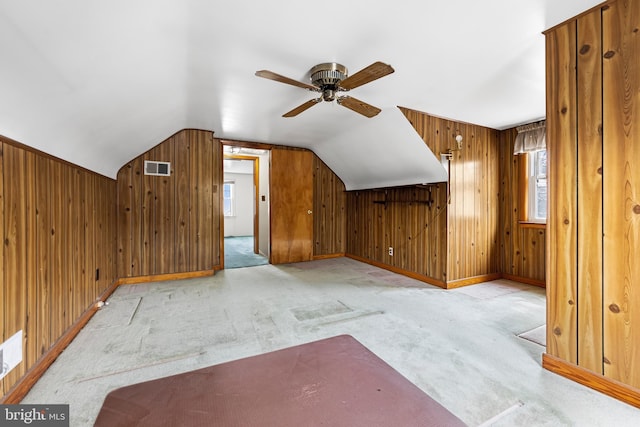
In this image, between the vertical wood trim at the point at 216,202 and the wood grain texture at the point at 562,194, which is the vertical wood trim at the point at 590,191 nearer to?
the wood grain texture at the point at 562,194

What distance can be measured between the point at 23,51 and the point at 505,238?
A: 17.1ft

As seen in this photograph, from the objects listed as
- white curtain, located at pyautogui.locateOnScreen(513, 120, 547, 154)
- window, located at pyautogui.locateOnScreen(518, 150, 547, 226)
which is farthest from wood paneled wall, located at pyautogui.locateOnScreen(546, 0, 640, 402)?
window, located at pyautogui.locateOnScreen(518, 150, 547, 226)

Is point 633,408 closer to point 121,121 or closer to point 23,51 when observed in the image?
point 23,51

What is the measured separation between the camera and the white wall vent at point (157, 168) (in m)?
4.04

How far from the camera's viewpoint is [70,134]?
7.06ft

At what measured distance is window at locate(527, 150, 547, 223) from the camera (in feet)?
12.8

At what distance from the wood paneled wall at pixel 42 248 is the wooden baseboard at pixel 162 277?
1039mm

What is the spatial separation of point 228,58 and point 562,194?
2.52 meters

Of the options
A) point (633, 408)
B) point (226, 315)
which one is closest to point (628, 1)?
point (633, 408)

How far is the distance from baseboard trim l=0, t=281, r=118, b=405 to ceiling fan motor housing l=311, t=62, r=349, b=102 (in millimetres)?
2706

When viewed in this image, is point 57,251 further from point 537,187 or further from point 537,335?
point 537,187

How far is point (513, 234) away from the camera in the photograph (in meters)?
4.12

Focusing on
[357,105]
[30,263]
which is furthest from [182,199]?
[357,105]

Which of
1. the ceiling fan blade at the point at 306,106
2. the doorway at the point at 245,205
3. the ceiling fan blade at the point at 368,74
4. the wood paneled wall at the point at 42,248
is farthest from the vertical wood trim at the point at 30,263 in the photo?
the doorway at the point at 245,205
